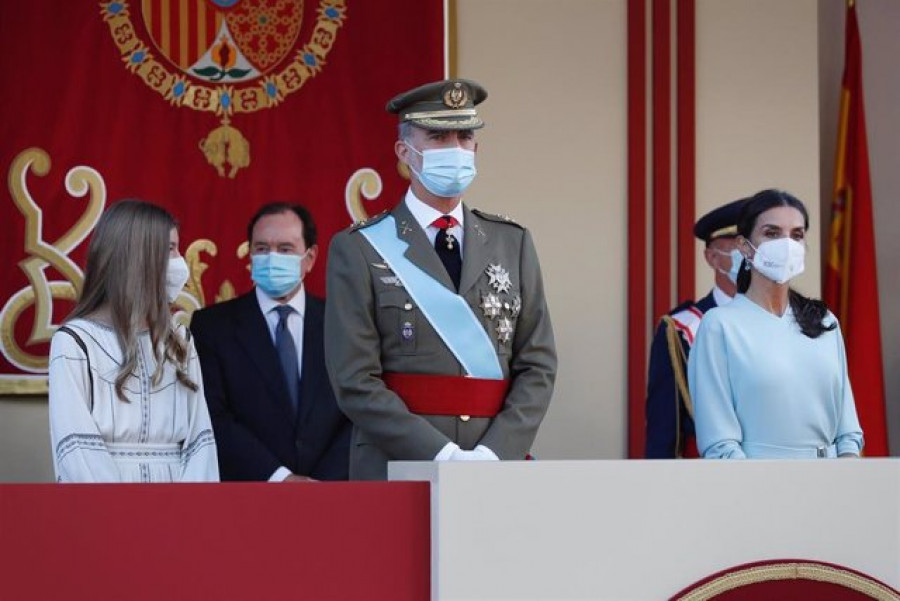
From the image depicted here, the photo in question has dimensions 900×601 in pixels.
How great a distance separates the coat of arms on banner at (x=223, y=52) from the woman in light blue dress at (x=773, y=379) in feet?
6.90

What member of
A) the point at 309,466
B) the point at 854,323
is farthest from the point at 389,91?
the point at 854,323

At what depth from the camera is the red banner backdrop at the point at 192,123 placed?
5.46 metres

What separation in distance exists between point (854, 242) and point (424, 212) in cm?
301

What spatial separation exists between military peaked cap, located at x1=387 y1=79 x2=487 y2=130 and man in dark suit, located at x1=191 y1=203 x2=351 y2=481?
1.04m

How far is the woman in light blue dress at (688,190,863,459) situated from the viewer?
397cm

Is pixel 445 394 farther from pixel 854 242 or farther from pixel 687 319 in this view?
pixel 854 242

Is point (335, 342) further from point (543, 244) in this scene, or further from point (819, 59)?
point (819, 59)

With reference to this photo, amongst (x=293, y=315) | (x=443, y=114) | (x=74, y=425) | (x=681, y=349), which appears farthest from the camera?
(x=681, y=349)

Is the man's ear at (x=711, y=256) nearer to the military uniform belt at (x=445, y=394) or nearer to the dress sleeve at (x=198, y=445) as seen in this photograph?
the military uniform belt at (x=445, y=394)

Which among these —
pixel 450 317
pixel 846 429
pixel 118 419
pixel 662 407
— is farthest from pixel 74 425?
pixel 662 407

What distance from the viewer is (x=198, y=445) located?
370 cm

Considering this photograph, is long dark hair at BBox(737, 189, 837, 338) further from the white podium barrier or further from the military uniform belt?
the white podium barrier

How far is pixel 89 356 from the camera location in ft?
11.6

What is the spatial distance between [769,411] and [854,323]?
2.42 metres
